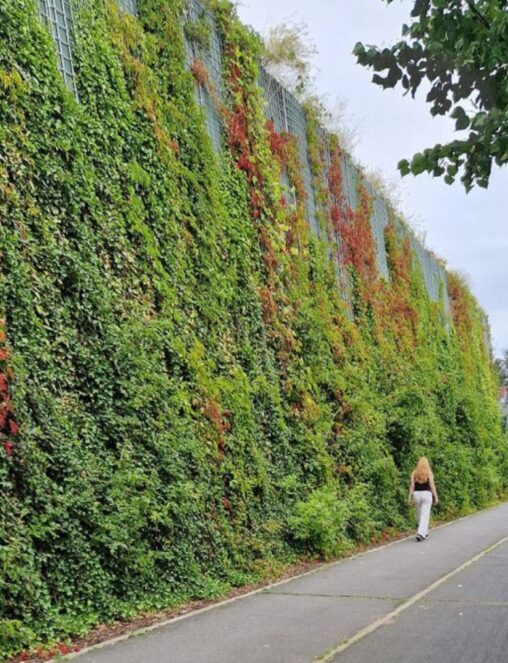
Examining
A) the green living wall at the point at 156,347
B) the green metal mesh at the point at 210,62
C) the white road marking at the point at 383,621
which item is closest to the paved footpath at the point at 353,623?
the white road marking at the point at 383,621

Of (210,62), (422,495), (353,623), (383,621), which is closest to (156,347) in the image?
(353,623)

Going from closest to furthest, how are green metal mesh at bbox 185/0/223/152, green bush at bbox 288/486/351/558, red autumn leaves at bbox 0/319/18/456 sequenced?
1. red autumn leaves at bbox 0/319/18/456
2. green bush at bbox 288/486/351/558
3. green metal mesh at bbox 185/0/223/152

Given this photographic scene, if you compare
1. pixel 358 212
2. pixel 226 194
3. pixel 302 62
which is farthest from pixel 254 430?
pixel 358 212

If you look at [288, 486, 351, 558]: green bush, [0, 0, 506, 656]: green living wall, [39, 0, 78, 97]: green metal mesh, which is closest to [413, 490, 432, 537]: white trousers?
[0, 0, 506, 656]: green living wall

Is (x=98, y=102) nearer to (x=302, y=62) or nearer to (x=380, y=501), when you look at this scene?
(x=302, y=62)

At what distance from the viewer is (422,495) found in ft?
53.2

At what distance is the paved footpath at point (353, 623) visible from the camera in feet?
20.9

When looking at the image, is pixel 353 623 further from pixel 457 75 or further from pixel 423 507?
pixel 423 507

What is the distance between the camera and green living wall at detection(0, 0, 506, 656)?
7.57 m

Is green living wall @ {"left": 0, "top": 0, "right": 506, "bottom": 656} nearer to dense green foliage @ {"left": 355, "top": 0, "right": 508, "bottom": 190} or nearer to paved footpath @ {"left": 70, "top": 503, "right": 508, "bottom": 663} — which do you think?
paved footpath @ {"left": 70, "top": 503, "right": 508, "bottom": 663}

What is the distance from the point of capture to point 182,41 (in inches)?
499

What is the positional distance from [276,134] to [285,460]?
22.6 ft

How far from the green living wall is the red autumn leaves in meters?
0.02

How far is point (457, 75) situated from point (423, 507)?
12.0m
